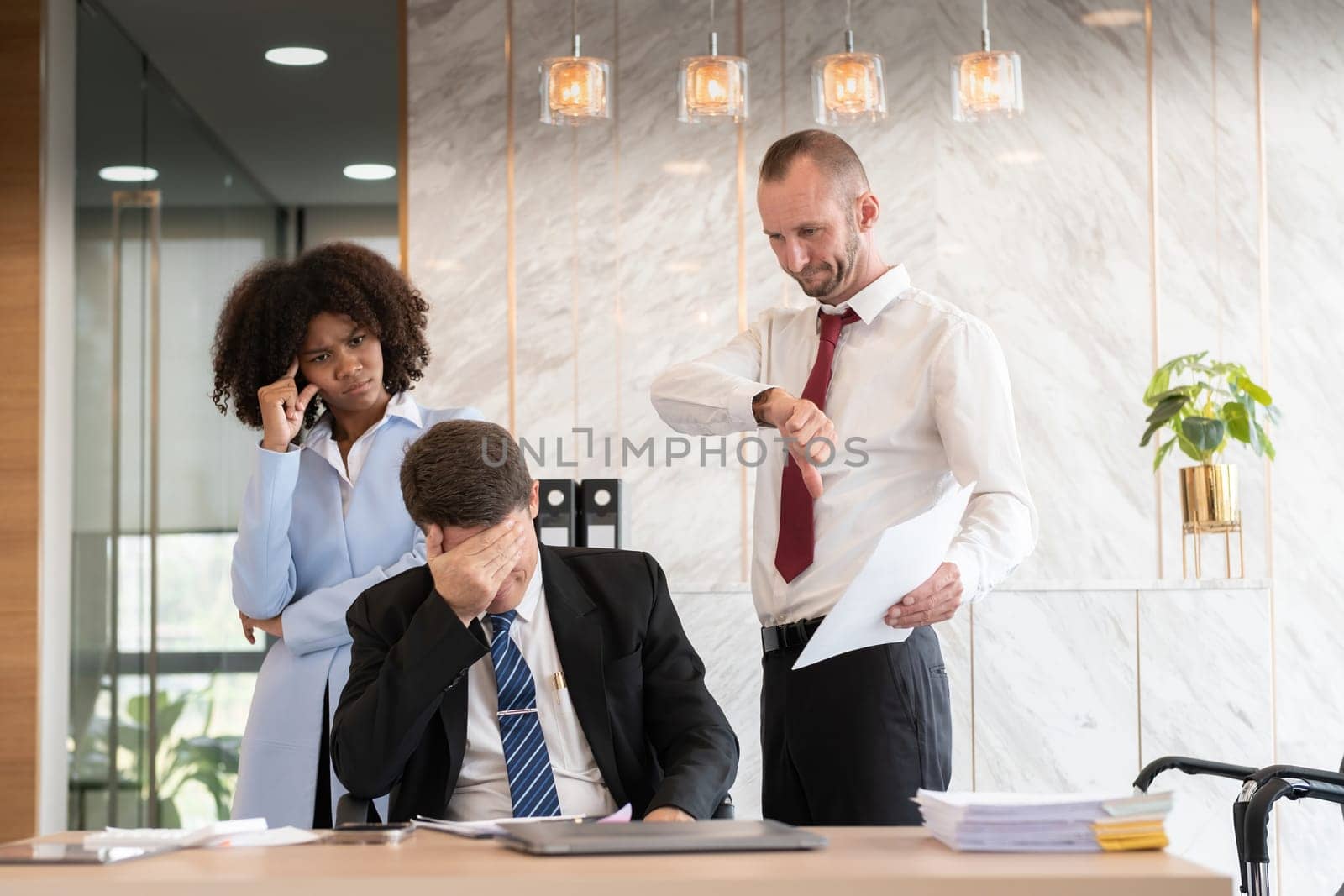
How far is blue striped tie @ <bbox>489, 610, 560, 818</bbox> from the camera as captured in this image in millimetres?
2049

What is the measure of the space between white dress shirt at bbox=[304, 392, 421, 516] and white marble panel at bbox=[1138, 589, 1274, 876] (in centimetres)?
216

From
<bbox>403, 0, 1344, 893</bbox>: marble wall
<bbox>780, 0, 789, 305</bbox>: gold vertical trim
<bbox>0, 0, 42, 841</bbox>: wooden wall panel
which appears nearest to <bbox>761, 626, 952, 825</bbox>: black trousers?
<bbox>403, 0, 1344, 893</bbox>: marble wall

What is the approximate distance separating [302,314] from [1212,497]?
108 inches

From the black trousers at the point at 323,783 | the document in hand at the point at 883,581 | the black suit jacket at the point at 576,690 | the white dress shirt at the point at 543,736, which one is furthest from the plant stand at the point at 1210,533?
the black trousers at the point at 323,783

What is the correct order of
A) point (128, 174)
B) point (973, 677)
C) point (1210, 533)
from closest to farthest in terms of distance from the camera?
1. point (973, 677)
2. point (1210, 533)
3. point (128, 174)

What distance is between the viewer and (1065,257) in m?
4.55

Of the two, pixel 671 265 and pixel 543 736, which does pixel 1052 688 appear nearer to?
pixel 671 265

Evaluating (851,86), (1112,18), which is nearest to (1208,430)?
(851,86)

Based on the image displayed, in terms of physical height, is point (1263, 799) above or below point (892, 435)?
below

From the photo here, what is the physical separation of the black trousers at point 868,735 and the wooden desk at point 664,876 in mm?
865

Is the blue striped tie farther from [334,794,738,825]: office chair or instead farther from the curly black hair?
the curly black hair

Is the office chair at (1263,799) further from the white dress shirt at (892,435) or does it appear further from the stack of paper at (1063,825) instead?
the stack of paper at (1063,825)

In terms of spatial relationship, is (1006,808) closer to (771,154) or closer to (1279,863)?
(771,154)

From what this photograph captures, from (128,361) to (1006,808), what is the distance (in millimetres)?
4772
